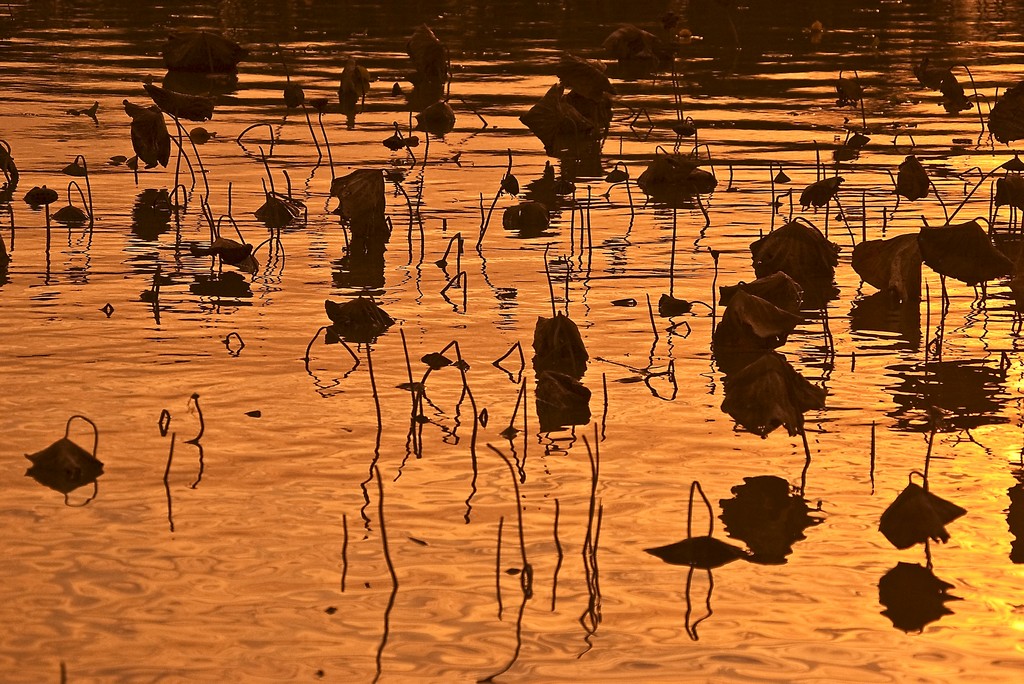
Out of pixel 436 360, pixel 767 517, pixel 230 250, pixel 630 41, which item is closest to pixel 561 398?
pixel 436 360

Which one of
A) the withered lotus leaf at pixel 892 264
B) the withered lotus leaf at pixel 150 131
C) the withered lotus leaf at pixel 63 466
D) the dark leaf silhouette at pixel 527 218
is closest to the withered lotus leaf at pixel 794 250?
the withered lotus leaf at pixel 892 264

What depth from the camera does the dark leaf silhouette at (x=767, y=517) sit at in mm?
4906

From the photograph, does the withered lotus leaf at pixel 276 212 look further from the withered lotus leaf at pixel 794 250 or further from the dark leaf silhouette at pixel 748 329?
the dark leaf silhouette at pixel 748 329

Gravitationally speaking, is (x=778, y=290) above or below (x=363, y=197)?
below

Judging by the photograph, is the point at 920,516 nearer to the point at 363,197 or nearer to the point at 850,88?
the point at 363,197

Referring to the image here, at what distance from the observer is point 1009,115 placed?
31.6 ft

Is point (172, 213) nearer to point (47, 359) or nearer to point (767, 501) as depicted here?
point (47, 359)

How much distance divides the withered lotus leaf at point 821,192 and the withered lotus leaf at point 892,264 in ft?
5.74

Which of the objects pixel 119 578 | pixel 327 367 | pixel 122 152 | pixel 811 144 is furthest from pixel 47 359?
pixel 811 144

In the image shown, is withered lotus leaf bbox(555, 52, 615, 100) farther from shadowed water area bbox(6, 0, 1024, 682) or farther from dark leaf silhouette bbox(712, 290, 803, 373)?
dark leaf silhouette bbox(712, 290, 803, 373)

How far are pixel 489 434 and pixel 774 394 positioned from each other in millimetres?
1000

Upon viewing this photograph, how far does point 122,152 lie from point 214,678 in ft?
28.3

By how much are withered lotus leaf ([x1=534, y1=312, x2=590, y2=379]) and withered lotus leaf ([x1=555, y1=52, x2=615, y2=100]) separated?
390 centimetres

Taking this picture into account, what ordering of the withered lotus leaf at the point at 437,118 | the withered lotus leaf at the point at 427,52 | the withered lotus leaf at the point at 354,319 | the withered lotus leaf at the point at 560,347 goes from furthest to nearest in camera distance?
the withered lotus leaf at the point at 427,52
the withered lotus leaf at the point at 437,118
the withered lotus leaf at the point at 354,319
the withered lotus leaf at the point at 560,347
